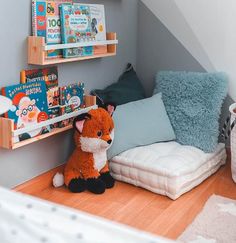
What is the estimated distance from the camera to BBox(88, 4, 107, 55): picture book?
7.38ft

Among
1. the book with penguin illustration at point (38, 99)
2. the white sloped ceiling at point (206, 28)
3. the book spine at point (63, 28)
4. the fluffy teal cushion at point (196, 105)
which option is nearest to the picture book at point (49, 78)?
the book with penguin illustration at point (38, 99)

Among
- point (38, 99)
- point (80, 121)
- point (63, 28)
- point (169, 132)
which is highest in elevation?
point (63, 28)

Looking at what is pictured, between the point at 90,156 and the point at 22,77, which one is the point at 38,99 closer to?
the point at 22,77

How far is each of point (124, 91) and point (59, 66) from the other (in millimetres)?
522

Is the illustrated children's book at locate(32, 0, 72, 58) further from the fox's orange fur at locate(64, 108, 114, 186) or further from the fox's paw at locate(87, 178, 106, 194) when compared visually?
the fox's paw at locate(87, 178, 106, 194)

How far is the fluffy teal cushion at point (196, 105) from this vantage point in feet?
7.60

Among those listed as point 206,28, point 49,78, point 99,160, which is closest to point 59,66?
point 49,78

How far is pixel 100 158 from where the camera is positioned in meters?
2.10

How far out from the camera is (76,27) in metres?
2.10

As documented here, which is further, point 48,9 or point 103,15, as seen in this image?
point 103,15

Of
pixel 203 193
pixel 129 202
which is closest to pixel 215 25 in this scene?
pixel 203 193

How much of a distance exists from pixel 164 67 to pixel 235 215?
1185mm

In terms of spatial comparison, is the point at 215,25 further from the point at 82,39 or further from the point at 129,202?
the point at 129,202

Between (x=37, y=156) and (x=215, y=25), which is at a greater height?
(x=215, y=25)
